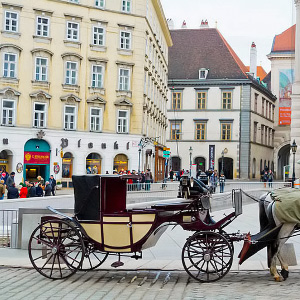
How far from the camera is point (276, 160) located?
85.1 m

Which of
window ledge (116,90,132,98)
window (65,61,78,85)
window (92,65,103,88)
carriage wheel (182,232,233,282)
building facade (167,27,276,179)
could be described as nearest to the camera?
carriage wheel (182,232,233,282)

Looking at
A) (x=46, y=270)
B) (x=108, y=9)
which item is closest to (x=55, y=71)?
(x=108, y=9)

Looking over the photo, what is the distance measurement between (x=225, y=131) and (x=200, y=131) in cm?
310

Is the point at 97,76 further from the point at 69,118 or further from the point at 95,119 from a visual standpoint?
the point at 69,118

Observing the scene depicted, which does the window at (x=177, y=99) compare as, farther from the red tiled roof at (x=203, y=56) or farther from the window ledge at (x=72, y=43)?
the window ledge at (x=72, y=43)

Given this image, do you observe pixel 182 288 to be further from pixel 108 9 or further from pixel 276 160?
pixel 276 160

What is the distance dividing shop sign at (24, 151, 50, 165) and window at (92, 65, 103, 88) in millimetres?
6043

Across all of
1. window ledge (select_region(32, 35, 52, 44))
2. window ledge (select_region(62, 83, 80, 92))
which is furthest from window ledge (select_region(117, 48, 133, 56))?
window ledge (select_region(32, 35, 52, 44))

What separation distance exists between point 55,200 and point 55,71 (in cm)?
2397

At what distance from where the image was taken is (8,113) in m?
39.9

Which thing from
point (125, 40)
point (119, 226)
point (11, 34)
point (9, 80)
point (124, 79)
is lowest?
point (119, 226)

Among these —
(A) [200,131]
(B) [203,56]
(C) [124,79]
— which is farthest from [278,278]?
(B) [203,56]

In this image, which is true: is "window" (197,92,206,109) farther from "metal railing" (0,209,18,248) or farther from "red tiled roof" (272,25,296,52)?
"metal railing" (0,209,18,248)

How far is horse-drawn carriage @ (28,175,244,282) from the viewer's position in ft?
30.5
